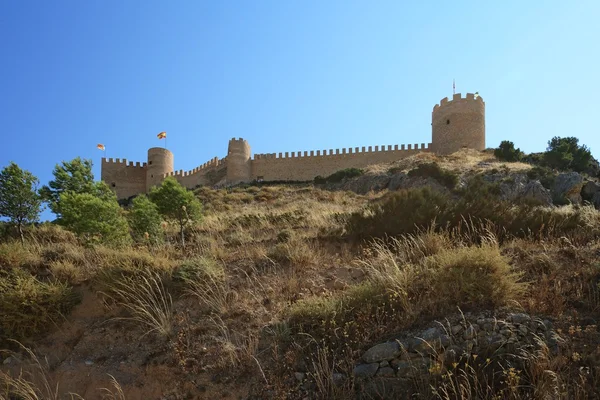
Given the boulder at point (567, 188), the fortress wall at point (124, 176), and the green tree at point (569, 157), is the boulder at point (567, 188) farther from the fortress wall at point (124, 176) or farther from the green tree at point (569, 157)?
the fortress wall at point (124, 176)

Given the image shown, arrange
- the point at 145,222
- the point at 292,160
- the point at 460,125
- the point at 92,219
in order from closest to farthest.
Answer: the point at 92,219 → the point at 145,222 → the point at 460,125 → the point at 292,160

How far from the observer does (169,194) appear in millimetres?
13641

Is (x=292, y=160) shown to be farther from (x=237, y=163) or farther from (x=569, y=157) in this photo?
(x=569, y=157)

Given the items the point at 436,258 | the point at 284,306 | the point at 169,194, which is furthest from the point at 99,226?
the point at 436,258

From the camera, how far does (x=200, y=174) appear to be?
165ft

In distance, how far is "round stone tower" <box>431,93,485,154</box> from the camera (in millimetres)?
40188

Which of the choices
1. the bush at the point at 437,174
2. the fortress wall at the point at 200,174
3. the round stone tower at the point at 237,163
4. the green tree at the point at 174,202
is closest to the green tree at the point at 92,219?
the green tree at the point at 174,202

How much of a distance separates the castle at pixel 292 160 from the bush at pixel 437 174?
12825 mm

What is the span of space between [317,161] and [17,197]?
108 feet

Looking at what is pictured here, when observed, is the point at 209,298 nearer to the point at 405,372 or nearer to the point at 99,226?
the point at 405,372

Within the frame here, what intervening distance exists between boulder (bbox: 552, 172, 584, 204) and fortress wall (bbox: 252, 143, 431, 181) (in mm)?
18534

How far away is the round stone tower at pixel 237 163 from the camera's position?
4519 cm

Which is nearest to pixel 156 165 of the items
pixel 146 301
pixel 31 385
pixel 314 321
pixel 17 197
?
pixel 17 197

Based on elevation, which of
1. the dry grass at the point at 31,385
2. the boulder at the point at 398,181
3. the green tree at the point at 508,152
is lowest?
the dry grass at the point at 31,385
